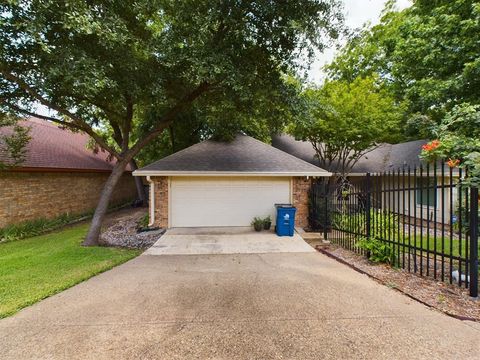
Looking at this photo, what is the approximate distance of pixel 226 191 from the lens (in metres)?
9.73

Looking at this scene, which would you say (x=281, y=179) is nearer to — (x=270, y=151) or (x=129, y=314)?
(x=270, y=151)

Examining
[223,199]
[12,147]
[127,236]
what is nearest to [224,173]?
[223,199]

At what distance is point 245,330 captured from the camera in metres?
3.17

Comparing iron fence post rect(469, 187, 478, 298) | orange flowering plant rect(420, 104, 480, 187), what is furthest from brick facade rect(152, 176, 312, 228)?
iron fence post rect(469, 187, 478, 298)

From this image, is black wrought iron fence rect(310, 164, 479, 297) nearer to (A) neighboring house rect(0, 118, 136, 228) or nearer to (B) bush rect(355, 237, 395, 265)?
(B) bush rect(355, 237, 395, 265)

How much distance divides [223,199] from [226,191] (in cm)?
35

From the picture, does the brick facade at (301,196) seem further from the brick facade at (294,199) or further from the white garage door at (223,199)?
the white garage door at (223,199)

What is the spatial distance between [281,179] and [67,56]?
7790 millimetres

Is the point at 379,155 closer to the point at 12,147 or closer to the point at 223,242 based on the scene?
the point at 223,242

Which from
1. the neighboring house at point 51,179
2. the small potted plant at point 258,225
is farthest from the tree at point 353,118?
the neighboring house at point 51,179

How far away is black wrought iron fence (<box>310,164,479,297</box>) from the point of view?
388 centimetres

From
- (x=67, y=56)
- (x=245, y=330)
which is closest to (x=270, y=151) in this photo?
(x=67, y=56)

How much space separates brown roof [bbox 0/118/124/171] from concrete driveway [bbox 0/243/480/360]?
8711mm

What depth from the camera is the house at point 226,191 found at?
947 centimetres
